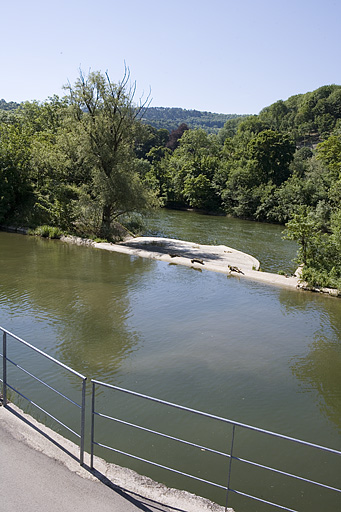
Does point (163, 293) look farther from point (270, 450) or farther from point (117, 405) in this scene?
point (270, 450)

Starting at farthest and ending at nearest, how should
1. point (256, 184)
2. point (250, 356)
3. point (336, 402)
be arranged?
point (256, 184) → point (250, 356) → point (336, 402)

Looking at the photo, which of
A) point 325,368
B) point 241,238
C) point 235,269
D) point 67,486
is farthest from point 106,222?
point 67,486

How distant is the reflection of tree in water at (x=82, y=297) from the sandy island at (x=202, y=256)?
4.17 ft

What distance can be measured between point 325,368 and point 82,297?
27.9ft

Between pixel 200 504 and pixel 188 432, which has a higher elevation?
pixel 200 504

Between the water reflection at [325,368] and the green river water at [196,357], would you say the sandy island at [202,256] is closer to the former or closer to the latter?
the green river water at [196,357]

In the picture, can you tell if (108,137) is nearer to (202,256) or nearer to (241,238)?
(202,256)

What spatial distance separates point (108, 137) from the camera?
2756 cm

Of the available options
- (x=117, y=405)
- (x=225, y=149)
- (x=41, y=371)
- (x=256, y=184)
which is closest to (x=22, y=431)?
(x=117, y=405)

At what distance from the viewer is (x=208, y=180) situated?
2414 inches

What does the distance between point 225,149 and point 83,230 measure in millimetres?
47681

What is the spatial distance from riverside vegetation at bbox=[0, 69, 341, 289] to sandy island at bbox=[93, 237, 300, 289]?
1.67m

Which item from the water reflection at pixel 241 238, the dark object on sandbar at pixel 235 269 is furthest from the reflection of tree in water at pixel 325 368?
the water reflection at pixel 241 238

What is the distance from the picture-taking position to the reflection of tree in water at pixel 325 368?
933 cm
